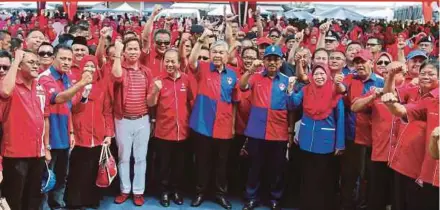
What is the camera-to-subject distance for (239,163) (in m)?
5.82

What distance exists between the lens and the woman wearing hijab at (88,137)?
15.8ft

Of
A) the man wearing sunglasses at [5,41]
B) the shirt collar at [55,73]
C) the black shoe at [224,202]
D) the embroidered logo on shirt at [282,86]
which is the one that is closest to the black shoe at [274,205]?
the black shoe at [224,202]

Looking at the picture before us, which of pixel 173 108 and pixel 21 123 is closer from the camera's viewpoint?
pixel 21 123

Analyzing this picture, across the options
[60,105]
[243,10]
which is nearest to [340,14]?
[243,10]

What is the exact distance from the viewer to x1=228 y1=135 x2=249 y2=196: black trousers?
5.65 meters

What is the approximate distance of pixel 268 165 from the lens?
5.22 m

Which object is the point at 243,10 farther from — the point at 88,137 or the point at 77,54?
the point at 88,137

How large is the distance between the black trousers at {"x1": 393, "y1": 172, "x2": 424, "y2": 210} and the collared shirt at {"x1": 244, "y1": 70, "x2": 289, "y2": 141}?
49.2 inches

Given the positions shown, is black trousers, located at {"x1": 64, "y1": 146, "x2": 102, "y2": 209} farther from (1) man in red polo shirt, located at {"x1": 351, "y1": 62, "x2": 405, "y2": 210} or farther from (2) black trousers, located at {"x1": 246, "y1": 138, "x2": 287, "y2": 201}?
(1) man in red polo shirt, located at {"x1": 351, "y1": 62, "x2": 405, "y2": 210}

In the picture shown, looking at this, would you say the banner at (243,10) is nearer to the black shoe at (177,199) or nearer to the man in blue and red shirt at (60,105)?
the black shoe at (177,199)

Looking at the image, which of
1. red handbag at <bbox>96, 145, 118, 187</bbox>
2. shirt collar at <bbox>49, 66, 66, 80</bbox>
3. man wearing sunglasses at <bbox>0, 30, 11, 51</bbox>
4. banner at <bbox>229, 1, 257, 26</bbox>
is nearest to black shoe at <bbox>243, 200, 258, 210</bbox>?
red handbag at <bbox>96, 145, 118, 187</bbox>

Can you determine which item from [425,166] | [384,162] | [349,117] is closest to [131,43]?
[349,117]

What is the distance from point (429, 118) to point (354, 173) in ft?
4.74

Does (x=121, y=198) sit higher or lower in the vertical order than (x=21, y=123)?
lower
